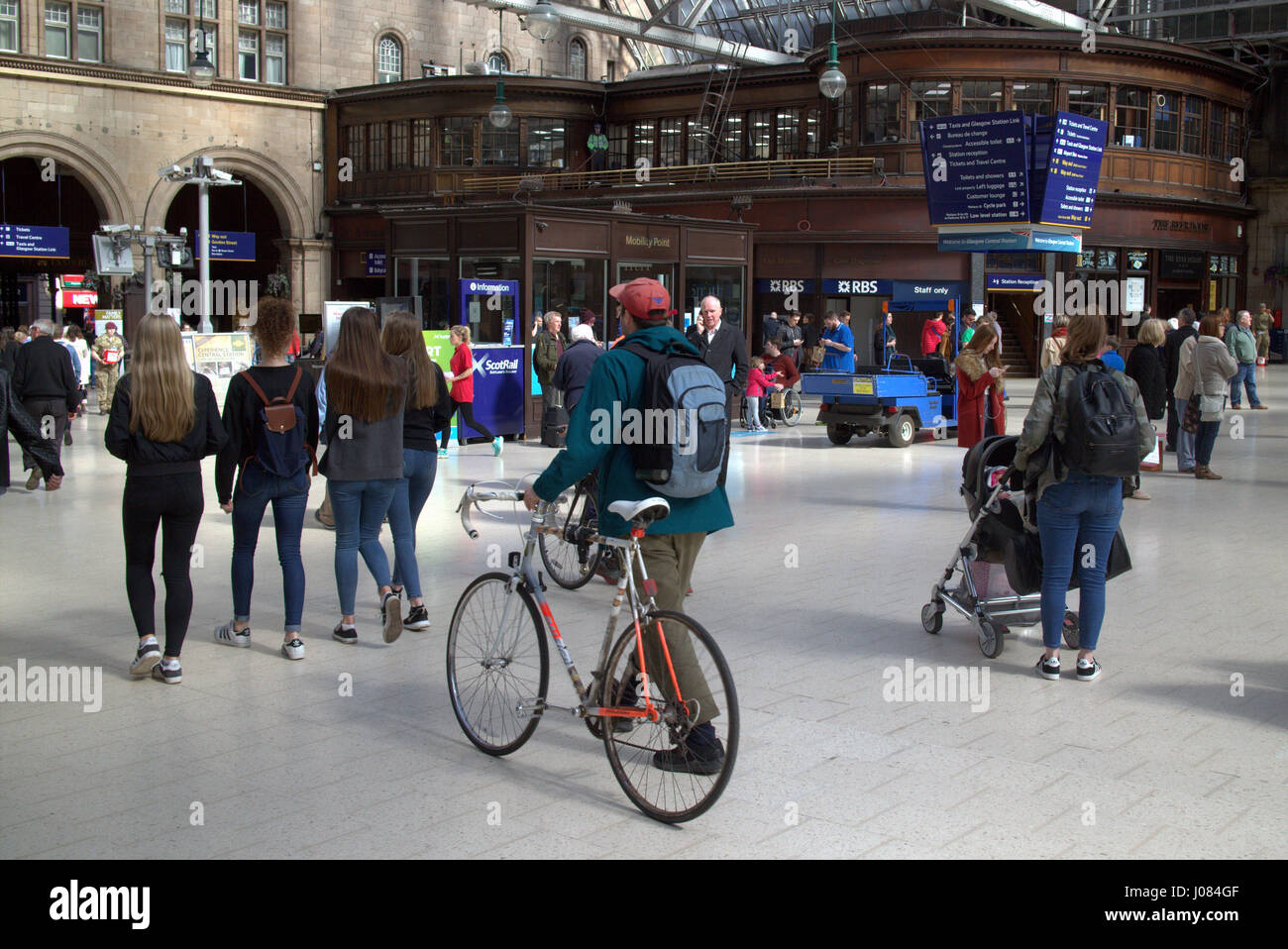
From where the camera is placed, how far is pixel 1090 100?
108 feet

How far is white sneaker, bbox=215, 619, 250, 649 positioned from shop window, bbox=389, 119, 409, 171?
3408 centimetres

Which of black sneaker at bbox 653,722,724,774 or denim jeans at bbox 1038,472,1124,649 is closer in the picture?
black sneaker at bbox 653,722,724,774

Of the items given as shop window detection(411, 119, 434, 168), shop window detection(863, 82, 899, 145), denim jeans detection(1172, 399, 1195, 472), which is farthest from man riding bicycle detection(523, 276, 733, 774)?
shop window detection(411, 119, 434, 168)

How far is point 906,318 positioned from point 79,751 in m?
29.8

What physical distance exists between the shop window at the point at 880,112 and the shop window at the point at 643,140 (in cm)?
709

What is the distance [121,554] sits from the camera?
9.63 meters

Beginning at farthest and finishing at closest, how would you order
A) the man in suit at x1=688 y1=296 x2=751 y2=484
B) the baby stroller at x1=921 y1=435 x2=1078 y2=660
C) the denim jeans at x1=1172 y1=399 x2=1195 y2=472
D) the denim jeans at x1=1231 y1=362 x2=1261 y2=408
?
the denim jeans at x1=1231 y1=362 x2=1261 y2=408 < the denim jeans at x1=1172 y1=399 x2=1195 y2=472 < the man in suit at x1=688 y1=296 x2=751 y2=484 < the baby stroller at x1=921 y1=435 x2=1078 y2=660

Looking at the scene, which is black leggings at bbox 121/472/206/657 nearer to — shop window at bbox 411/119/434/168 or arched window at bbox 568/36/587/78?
shop window at bbox 411/119/434/168

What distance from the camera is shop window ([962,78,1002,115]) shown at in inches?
1281

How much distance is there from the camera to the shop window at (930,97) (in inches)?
1280

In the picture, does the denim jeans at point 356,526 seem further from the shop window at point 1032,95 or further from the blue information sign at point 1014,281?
the shop window at point 1032,95

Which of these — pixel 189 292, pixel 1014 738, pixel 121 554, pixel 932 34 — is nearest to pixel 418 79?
pixel 189 292

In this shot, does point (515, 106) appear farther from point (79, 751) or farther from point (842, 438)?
point (79, 751)

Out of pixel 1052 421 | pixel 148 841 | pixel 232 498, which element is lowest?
pixel 148 841
